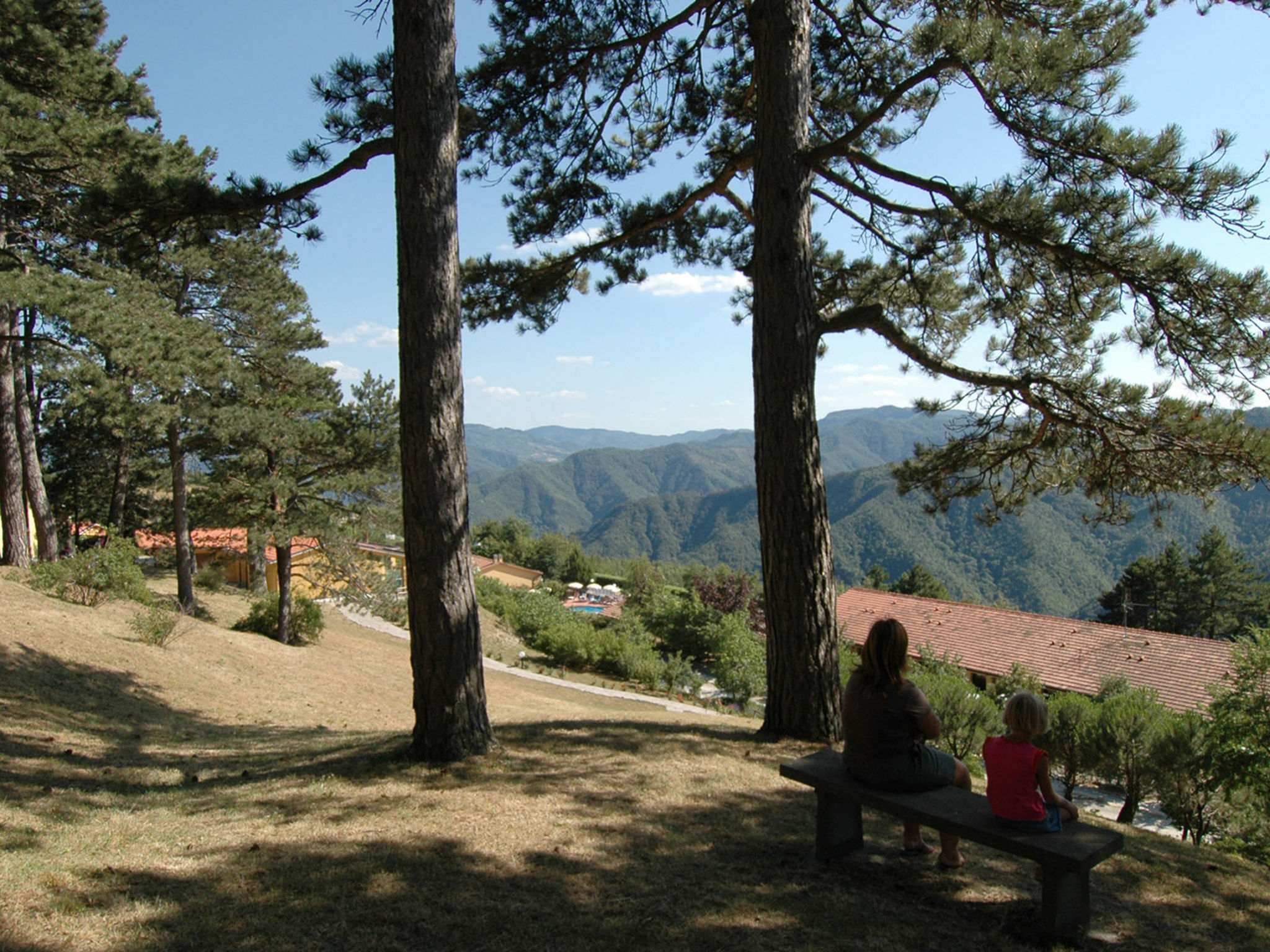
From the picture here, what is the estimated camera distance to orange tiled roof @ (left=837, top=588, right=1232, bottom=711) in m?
21.9

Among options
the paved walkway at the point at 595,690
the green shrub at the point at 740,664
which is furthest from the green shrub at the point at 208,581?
the green shrub at the point at 740,664

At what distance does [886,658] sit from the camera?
306cm

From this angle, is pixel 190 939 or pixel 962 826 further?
pixel 962 826

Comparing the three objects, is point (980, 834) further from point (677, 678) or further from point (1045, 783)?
point (677, 678)

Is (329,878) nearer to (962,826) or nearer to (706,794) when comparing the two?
(706,794)

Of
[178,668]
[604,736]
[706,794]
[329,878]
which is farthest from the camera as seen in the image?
[178,668]

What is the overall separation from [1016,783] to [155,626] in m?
10.3

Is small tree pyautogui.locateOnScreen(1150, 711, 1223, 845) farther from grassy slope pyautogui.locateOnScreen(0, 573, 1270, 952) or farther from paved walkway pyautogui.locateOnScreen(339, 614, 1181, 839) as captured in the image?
Result: grassy slope pyautogui.locateOnScreen(0, 573, 1270, 952)

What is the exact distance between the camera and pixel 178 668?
9.26 metres

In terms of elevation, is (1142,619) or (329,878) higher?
(329,878)

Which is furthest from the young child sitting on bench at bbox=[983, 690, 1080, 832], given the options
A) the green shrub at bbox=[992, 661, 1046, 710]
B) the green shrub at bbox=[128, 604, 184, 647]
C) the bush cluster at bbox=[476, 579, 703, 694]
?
the green shrub at bbox=[992, 661, 1046, 710]

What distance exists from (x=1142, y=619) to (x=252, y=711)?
43.1 m

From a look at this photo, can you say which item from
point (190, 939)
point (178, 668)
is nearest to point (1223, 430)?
point (190, 939)

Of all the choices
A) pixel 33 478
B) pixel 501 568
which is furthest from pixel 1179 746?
pixel 501 568
